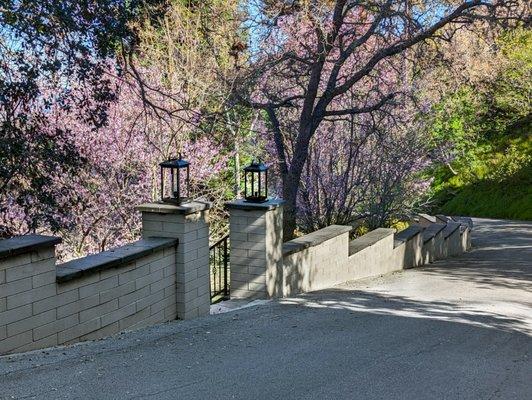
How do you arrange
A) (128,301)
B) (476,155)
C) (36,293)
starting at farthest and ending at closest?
(476,155) → (128,301) → (36,293)

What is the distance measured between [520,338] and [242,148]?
10.4m

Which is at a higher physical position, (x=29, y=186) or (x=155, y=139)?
(x=155, y=139)

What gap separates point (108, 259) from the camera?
5.64 m

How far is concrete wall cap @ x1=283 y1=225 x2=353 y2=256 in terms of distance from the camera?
872 cm

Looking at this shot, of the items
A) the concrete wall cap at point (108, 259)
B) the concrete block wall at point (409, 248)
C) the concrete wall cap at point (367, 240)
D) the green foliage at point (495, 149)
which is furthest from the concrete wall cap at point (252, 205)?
the green foliage at point (495, 149)

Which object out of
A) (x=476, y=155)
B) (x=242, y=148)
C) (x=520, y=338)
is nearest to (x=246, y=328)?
(x=520, y=338)

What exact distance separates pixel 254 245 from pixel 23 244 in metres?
3.51

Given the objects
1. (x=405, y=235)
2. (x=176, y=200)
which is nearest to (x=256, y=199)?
(x=176, y=200)

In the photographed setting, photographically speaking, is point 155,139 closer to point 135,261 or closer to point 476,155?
point 135,261

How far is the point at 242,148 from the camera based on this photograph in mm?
15758

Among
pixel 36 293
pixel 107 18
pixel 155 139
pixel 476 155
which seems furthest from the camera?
pixel 476 155

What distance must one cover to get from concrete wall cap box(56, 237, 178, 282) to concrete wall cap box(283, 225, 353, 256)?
8.30 ft

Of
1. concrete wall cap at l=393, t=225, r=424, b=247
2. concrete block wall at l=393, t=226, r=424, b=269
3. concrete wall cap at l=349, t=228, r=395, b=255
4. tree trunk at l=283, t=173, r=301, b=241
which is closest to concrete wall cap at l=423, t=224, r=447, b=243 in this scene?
concrete block wall at l=393, t=226, r=424, b=269

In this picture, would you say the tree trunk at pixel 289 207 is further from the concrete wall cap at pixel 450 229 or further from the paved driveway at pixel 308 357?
the concrete wall cap at pixel 450 229
